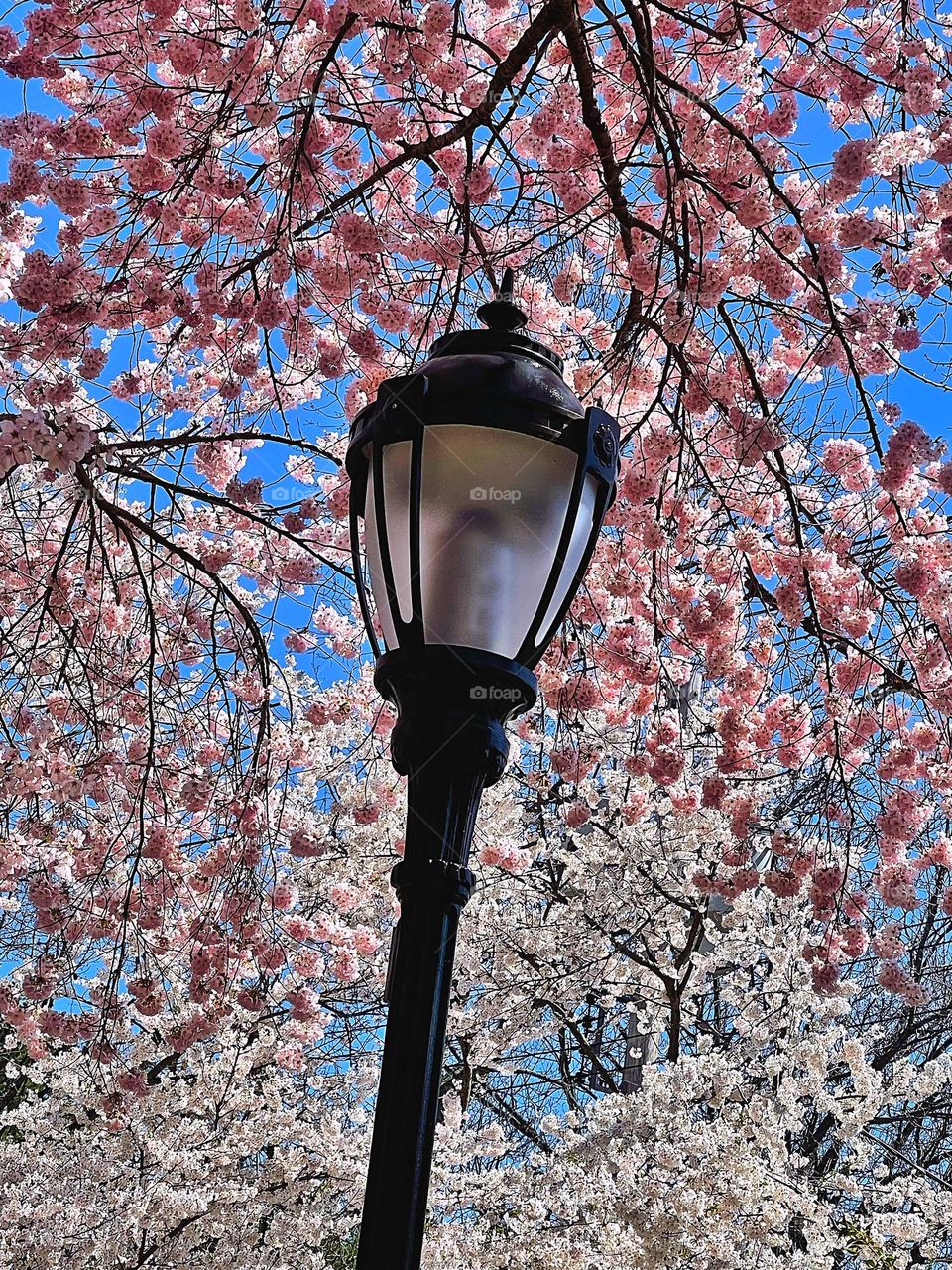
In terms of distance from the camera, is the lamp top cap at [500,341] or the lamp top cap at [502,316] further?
the lamp top cap at [502,316]

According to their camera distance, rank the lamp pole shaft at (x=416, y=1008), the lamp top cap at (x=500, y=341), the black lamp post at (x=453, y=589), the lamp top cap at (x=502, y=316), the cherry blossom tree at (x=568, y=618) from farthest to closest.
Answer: the cherry blossom tree at (x=568, y=618)
the lamp top cap at (x=502, y=316)
the lamp top cap at (x=500, y=341)
the black lamp post at (x=453, y=589)
the lamp pole shaft at (x=416, y=1008)

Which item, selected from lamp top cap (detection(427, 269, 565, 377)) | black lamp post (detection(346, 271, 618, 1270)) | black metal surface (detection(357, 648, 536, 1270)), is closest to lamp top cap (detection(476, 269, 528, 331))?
lamp top cap (detection(427, 269, 565, 377))

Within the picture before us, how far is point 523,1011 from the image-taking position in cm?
909

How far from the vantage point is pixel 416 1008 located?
178cm

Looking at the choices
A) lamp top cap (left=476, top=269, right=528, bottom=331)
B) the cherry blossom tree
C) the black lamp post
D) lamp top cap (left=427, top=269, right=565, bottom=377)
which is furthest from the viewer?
the cherry blossom tree

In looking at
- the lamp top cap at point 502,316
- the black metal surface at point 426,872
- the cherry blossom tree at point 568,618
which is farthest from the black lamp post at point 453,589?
the cherry blossom tree at point 568,618

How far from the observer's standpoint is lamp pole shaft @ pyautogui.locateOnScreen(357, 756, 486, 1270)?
1669 mm

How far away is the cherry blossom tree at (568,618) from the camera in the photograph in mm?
3719

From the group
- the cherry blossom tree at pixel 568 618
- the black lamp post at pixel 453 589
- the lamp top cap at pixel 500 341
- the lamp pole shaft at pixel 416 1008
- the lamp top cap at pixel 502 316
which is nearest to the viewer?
the lamp pole shaft at pixel 416 1008

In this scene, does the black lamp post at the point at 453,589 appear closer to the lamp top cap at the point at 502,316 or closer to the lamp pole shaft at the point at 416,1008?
the lamp pole shaft at the point at 416,1008

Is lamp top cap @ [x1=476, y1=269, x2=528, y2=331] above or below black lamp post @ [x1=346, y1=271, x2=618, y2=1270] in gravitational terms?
above

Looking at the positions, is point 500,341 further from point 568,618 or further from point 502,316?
point 568,618

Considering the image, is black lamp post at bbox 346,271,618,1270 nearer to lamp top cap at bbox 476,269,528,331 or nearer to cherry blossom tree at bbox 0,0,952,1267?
lamp top cap at bbox 476,269,528,331

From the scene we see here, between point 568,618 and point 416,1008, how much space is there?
3.02 meters
